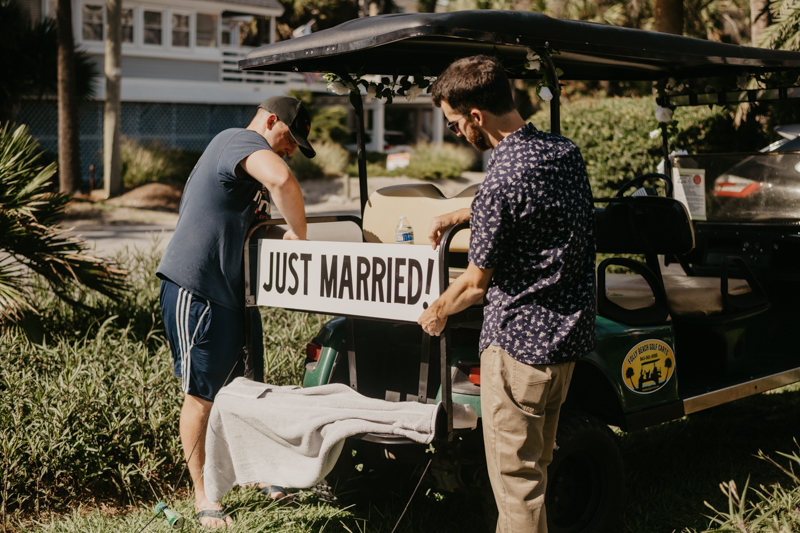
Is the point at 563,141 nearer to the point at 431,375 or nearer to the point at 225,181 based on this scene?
the point at 431,375

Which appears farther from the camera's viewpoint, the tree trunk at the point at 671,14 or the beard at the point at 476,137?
the tree trunk at the point at 671,14

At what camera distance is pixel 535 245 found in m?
2.64

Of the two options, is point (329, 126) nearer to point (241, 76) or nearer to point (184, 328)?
point (241, 76)

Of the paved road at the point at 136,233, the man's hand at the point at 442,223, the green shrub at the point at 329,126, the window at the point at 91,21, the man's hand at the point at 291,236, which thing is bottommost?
the paved road at the point at 136,233

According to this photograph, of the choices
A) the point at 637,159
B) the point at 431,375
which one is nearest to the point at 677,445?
the point at 431,375

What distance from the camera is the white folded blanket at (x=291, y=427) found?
2.92 m

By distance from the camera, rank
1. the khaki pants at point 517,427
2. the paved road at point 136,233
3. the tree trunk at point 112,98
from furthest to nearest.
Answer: the tree trunk at point 112,98 → the paved road at point 136,233 → the khaki pants at point 517,427

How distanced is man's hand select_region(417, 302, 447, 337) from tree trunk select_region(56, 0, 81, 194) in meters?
16.3

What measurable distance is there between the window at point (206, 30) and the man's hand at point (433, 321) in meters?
29.4

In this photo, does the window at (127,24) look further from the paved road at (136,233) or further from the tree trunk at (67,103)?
the paved road at (136,233)

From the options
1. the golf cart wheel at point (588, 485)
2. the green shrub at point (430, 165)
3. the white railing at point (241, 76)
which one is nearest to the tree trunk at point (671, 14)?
the golf cart wheel at point (588, 485)

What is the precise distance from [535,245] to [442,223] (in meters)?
0.47

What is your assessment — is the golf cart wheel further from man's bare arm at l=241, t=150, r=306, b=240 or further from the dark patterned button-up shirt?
man's bare arm at l=241, t=150, r=306, b=240

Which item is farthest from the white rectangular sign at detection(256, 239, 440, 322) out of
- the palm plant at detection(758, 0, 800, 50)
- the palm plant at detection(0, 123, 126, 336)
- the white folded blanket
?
the palm plant at detection(758, 0, 800, 50)
